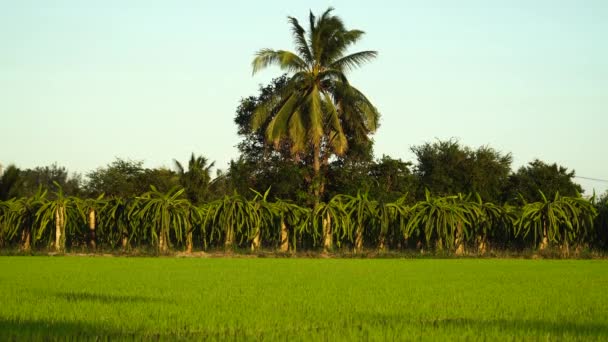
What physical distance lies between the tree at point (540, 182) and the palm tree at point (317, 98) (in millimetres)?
9597

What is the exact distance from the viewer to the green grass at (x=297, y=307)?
5.73m

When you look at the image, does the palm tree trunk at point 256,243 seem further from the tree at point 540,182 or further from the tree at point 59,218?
the tree at point 540,182

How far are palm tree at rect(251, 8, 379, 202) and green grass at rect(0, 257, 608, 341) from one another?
14501 millimetres

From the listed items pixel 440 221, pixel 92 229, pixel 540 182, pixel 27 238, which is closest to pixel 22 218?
pixel 27 238

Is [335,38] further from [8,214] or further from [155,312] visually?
[155,312]

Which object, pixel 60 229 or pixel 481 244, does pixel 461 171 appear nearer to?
pixel 481 244

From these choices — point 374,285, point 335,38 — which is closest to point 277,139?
point 335,38

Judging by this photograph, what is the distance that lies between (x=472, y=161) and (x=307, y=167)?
974 cm

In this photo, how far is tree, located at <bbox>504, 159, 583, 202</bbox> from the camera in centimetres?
3416

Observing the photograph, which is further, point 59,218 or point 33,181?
point 33,181

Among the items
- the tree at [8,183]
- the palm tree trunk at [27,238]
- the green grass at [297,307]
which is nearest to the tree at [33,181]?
the tree at [8,183]

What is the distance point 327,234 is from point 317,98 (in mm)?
6486

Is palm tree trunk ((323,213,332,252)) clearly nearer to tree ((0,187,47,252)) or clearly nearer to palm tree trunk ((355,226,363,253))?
palm tree trunk ((355,226,363,253))

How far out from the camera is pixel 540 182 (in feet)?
115
